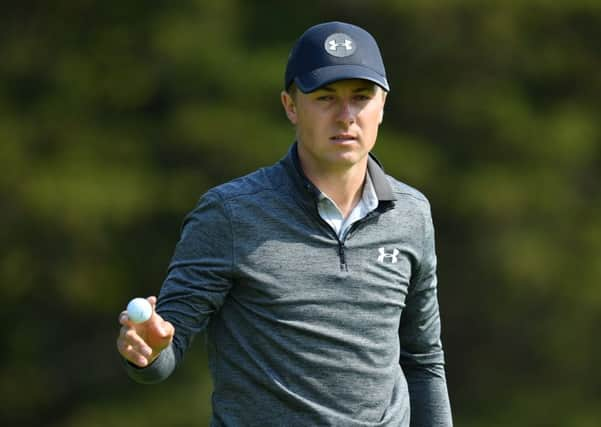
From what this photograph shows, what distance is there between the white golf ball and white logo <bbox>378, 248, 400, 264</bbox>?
2.28ft

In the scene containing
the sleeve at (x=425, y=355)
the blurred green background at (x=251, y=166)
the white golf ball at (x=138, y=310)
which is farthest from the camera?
the blurred green background at (x=251, y=166)

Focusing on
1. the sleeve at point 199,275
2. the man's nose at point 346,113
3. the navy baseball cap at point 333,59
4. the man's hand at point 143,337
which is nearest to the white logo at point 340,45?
the navy baseball cap at point 333,59

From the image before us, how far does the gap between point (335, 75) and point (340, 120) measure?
4.4 inches

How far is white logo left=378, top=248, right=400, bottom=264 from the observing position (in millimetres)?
3443

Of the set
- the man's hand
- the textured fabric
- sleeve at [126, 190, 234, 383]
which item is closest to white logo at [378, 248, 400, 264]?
Result: the textured fabric

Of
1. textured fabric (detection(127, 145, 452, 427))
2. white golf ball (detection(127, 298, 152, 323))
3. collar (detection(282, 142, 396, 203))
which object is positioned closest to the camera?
white golf ball (detection(127, 298, 152, 323))

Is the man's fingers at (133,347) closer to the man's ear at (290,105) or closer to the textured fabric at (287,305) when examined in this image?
the textured fabric at (287,305)

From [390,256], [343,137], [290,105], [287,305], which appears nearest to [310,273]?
[287,305]

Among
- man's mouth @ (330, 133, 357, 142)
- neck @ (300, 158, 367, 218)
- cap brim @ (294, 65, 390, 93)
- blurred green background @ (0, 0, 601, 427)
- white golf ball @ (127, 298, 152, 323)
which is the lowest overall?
blurred green background @ (0, 0, 601, 427)

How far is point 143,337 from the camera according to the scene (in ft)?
10.1

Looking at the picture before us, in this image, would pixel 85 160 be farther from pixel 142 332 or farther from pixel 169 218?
pixel 142 332

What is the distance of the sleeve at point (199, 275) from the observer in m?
3.33

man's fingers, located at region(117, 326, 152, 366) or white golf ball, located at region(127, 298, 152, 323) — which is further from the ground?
white golf ball, located at region(127, 298, 152, 323)

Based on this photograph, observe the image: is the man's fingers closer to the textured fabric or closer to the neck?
the textured fabric
